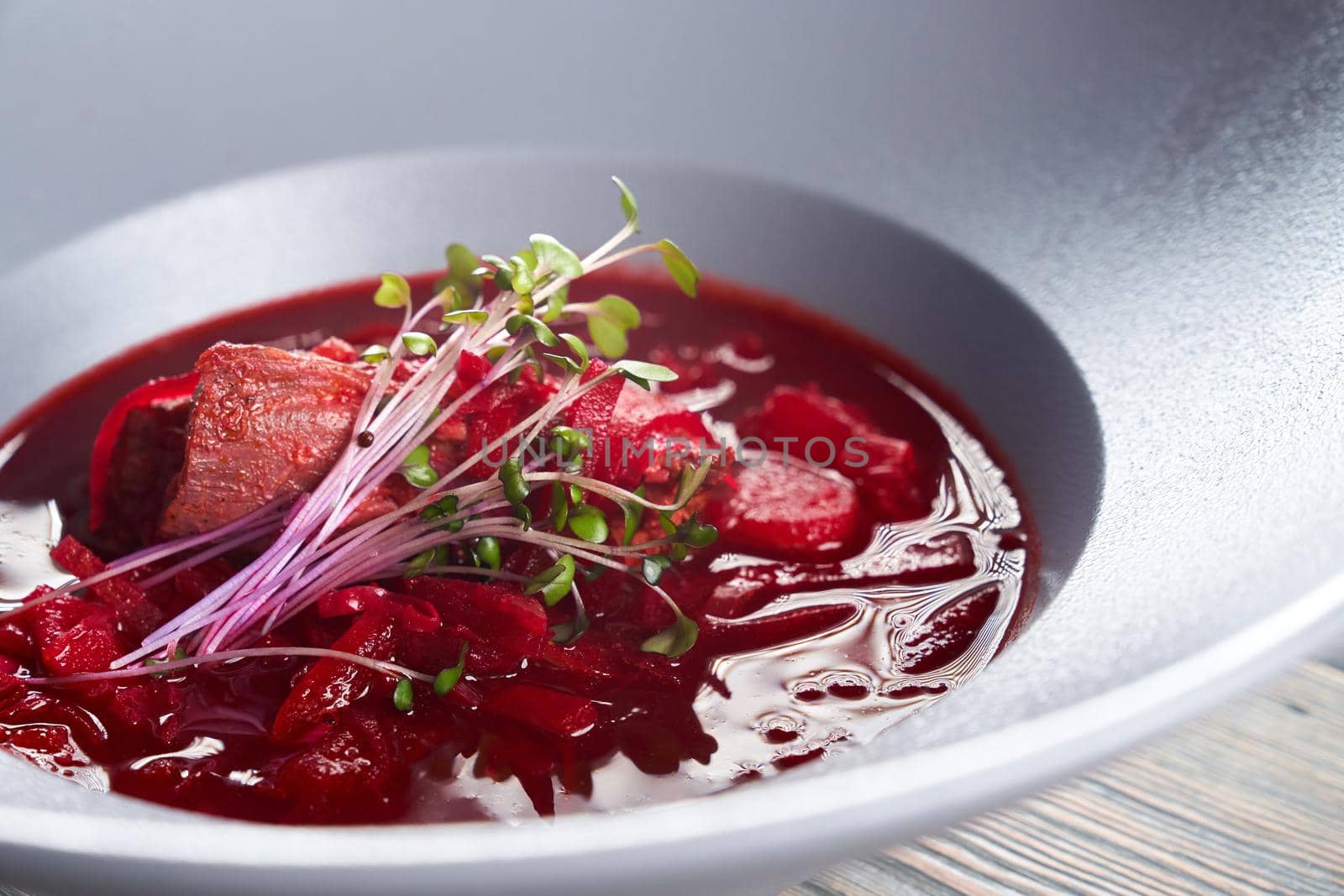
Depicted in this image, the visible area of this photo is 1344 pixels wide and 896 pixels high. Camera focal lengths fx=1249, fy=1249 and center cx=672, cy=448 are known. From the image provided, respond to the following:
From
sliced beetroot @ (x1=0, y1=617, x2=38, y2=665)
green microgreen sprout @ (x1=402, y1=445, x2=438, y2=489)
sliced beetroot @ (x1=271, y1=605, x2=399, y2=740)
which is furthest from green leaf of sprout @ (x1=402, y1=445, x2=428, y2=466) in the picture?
sliced beetroot @ (x1=0, y1=617, x2=38, y2=665)

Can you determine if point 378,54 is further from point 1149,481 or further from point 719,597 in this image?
point 1149,481

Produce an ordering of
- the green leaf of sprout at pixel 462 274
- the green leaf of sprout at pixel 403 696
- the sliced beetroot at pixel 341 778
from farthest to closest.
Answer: the green leaf of sprout at pixel 462 274 < the green leaf of sprout at pixel 403 696 < the sliced beetroot at pixel 341 778

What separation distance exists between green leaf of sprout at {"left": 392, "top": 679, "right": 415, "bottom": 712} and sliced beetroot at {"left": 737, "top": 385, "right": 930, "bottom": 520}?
2.72ft

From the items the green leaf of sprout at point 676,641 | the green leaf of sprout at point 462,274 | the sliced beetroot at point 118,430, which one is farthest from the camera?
the green leaf of sprout at point 462,274

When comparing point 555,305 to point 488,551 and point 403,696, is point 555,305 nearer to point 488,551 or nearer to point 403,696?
point 488,551

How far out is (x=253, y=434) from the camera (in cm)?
175

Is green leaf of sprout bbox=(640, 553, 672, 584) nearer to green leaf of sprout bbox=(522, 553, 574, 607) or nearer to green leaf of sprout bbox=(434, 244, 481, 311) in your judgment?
green leaf of sprout bbox=(522, 553, 574, 607)

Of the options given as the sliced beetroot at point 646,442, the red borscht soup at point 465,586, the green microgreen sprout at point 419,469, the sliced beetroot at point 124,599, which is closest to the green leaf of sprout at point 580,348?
the red borscht soup at point 465,586

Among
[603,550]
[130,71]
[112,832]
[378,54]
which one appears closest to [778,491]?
[603,550]

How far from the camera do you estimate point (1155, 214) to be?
2.12 meters

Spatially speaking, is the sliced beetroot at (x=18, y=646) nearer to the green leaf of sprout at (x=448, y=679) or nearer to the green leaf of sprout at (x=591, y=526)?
the green leaf of sprout at (x=448, y=679)

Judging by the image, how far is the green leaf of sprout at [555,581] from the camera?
166 centimetres

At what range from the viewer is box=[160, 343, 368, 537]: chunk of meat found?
1.75 metres

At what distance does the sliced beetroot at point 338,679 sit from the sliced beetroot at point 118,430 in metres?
0.47
